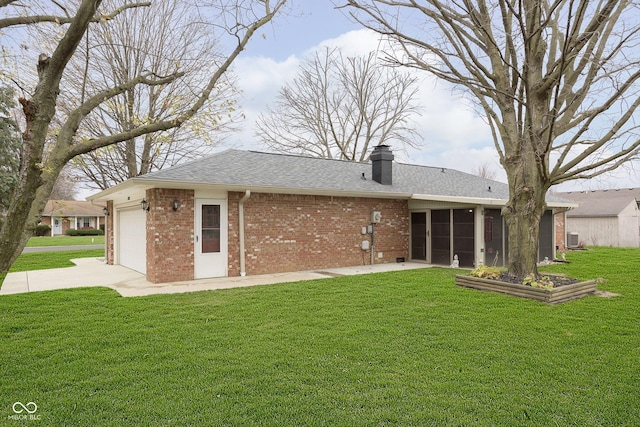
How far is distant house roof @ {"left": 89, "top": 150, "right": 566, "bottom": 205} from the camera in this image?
970 centimetres

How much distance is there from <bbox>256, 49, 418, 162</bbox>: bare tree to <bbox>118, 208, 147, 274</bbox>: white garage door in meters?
13.7

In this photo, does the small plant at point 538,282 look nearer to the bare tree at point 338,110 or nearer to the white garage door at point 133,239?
the white garage door at point 133,239

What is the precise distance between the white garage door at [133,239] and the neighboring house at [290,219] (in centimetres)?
3

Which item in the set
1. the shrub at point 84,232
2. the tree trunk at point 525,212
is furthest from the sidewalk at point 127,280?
the shrub at point 84,232

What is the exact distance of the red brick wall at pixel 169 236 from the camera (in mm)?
9117

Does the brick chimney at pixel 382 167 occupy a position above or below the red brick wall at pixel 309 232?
above

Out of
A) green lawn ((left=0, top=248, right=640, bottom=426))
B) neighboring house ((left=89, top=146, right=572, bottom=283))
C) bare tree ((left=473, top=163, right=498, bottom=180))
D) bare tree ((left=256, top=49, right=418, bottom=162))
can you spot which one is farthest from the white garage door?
bare tree ((left=473, top=163, right=498, bottom=180))

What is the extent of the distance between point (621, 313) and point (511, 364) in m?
3.61

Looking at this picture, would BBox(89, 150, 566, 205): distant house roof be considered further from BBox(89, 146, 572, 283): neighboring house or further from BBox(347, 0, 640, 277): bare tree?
BBox(347, 0, 640, 277): bare tree

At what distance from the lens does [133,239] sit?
1191 centimetres

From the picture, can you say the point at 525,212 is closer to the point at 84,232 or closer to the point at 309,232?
the point at 309,232

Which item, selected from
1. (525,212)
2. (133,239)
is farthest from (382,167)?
(133,239)

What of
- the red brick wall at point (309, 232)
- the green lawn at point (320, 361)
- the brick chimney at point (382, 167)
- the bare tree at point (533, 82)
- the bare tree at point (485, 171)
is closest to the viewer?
the green lawn at point (320, 361)

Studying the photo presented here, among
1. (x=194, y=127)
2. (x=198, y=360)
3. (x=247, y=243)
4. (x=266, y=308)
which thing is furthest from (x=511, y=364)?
(x=247, y=243)
